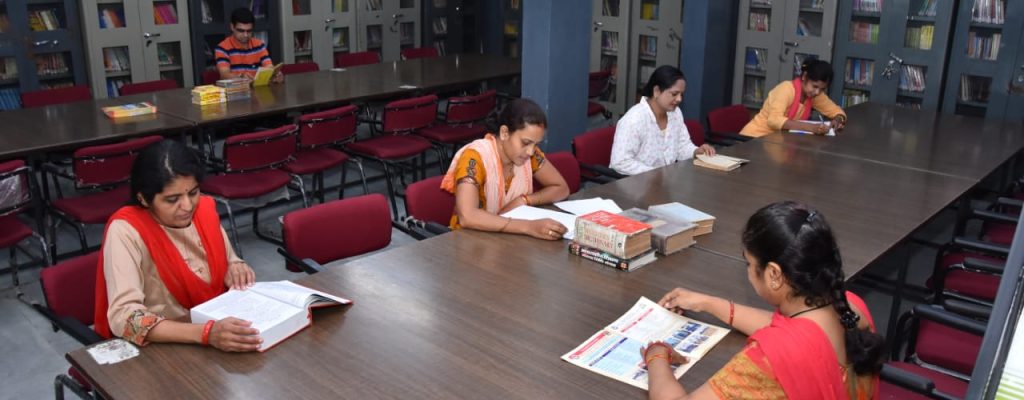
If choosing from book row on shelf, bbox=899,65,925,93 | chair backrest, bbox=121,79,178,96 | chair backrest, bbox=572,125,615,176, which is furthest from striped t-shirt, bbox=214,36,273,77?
book row on shelf, bbox=899,65,925,93

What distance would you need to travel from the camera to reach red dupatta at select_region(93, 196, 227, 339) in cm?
254

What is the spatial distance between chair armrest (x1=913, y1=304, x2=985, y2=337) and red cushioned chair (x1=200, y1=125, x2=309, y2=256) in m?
3.46

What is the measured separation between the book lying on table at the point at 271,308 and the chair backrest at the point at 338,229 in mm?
726

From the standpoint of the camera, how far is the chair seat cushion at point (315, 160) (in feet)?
17.0

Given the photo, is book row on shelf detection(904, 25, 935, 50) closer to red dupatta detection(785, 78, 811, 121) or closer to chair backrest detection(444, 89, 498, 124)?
red dupatta detection(785, 78, 811, 121)

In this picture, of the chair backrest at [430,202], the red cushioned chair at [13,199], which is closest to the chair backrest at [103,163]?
the red cushioned chair at [13,199]

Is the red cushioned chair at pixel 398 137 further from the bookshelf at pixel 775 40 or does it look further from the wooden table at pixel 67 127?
the bookshelf at pixel 775 40

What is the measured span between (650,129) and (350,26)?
5258mm

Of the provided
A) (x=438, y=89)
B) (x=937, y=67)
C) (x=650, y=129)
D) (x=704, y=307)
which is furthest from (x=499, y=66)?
(x=704, y=307)

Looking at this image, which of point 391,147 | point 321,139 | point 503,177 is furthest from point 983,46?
point 321,139

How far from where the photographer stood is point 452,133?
6.17 m

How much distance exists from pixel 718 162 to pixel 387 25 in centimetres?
599

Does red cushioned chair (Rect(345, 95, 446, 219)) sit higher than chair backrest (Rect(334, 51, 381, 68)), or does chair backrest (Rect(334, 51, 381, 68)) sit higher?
chair backrest (Rect(334, 51, 381, 68))

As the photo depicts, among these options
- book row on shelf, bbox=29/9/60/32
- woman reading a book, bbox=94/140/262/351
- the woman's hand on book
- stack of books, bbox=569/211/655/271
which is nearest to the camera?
the woman's hand on book
